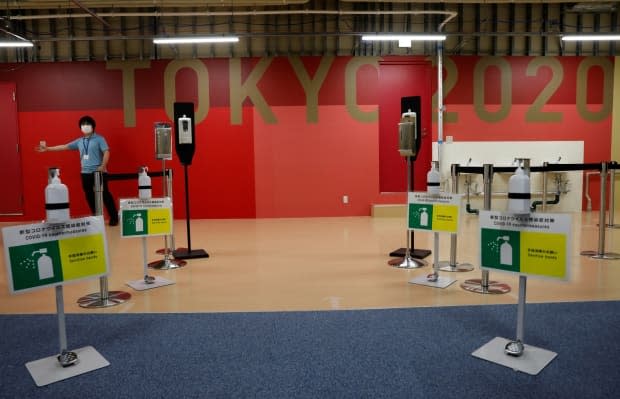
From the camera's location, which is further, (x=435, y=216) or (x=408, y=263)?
(x=408, y=263)

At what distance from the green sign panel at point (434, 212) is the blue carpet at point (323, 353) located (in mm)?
779

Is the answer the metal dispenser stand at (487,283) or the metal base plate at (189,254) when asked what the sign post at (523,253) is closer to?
Answer: the metal dispenser stand at (487,283)

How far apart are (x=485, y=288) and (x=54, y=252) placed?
315cm

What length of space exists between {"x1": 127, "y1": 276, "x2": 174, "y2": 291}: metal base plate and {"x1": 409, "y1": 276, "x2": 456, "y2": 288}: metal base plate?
222 centimetres

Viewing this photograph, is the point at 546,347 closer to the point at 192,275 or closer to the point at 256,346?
the point at 256,346

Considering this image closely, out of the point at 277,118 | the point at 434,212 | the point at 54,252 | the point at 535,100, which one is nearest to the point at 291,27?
the point at 277,118

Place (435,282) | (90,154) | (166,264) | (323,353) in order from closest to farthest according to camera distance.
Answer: (323,353) < (435,282) < (166,264) < (90,154)

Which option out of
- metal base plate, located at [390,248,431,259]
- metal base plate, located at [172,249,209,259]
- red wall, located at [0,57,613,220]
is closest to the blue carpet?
metal base plate, located at [390,248,431,259]

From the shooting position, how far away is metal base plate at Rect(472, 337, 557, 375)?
2.42 m

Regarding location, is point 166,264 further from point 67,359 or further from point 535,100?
point 535,100

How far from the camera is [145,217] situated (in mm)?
4148

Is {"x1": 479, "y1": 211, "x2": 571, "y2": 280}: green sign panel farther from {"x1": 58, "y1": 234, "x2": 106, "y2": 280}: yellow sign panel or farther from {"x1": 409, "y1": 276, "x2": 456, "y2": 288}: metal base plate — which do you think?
{"x1": 58, "y1": 234, "x2": 106, "y2": 280}: yellow sign panel

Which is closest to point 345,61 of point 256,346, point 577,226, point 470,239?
point 470,239

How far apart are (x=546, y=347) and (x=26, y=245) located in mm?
2826
